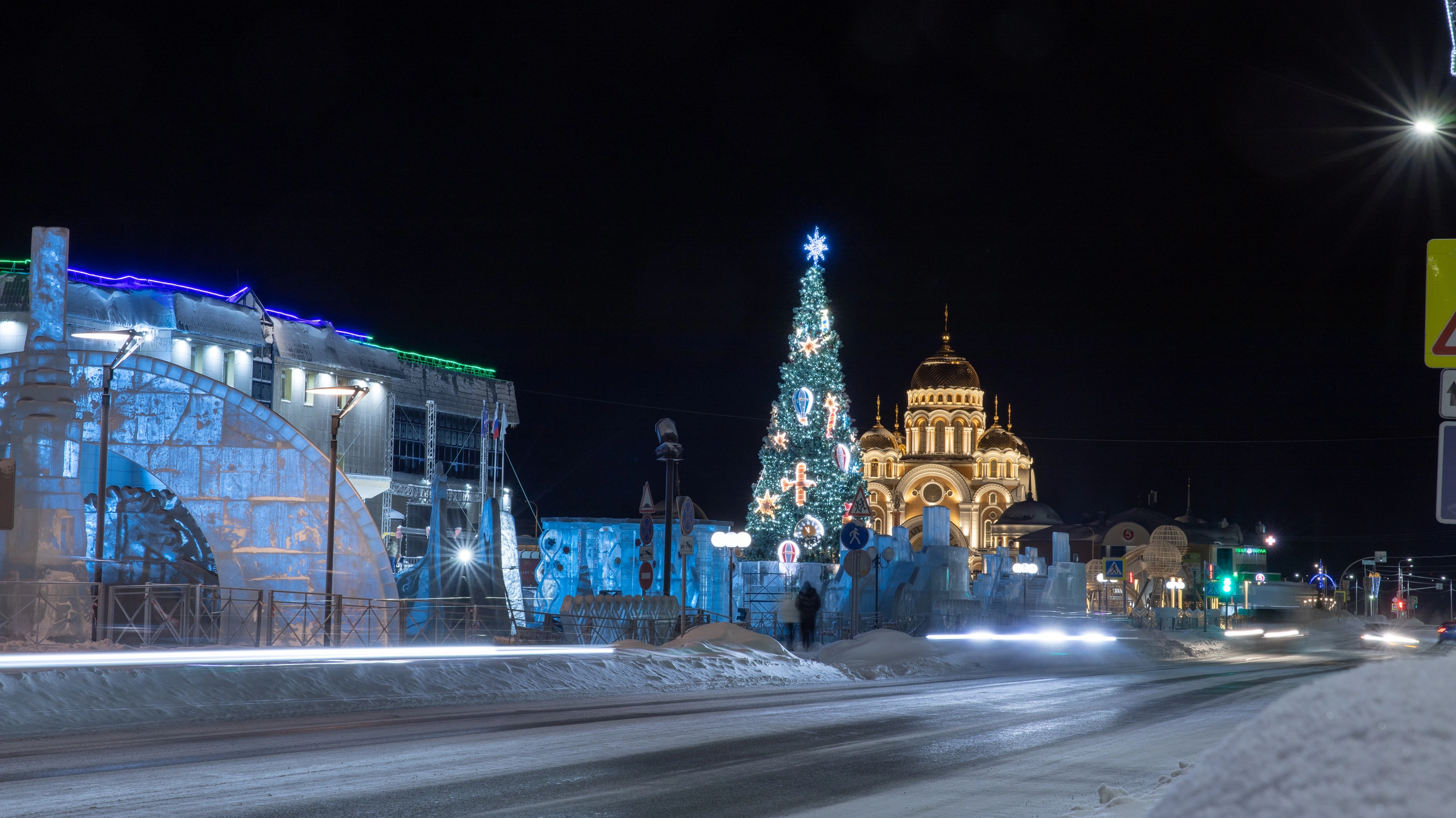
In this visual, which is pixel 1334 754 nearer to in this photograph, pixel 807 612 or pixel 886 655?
pixel 886 655

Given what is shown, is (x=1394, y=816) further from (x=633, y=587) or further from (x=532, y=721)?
(x=633, y=587)

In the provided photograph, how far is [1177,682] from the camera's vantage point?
80.0 ft

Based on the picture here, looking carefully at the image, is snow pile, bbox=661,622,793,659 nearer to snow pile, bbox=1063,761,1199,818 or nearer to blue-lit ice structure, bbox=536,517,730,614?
snow pile, bbox=1063,761,1199,818

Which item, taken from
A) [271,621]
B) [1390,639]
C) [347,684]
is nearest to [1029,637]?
[1390,639]

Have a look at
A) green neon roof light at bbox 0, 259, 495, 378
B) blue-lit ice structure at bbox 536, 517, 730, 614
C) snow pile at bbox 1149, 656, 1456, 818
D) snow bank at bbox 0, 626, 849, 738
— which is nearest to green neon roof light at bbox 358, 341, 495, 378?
green neon roof light at bbox 0, 259, 495, 378

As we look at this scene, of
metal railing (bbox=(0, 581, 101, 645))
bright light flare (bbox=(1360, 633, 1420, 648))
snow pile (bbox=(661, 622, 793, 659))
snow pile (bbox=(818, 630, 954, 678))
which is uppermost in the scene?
metal railing (bbox=(0, 581, 101, 645))

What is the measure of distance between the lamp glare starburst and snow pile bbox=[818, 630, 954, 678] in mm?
28249

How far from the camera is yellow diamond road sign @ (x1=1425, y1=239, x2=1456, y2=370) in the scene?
9.01 meters

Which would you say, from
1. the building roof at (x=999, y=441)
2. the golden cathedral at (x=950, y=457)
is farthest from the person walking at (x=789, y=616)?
the building roof at (x=999, y=441)

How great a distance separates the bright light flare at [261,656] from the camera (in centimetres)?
1733

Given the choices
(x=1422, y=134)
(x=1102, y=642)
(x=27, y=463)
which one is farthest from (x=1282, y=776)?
(x=1102, y=642)

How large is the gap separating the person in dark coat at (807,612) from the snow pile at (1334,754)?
32445mm

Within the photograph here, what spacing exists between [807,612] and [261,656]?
16227mm

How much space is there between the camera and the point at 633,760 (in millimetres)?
11008
